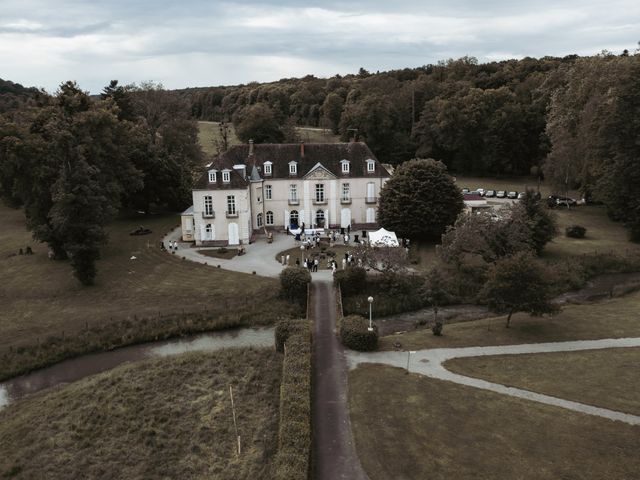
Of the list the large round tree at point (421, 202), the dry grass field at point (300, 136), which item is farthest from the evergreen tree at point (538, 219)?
the dry grass field at point (300, 136)

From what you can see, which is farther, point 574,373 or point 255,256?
point 255,256

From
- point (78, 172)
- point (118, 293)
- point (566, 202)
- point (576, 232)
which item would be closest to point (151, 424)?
point (118, 293)

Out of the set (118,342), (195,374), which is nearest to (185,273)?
(118,342)

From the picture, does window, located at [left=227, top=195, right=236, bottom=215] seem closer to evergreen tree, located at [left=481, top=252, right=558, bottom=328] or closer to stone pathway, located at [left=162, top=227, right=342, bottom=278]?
stone pathway, located at [left=162, top=227, right=342, bottom=278]

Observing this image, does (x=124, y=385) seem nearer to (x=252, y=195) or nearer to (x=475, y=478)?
(x=475, y=478)

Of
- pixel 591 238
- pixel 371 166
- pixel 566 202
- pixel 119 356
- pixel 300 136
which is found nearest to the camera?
pixel 119 356

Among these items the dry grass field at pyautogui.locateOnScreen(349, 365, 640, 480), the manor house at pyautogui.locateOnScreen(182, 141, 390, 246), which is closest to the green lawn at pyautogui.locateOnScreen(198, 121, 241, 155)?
the manor house at pyautogui.locateOnScreen(182, 141, 390, 246)

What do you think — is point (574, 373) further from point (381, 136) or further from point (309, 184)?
point (381, 136)
